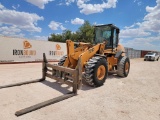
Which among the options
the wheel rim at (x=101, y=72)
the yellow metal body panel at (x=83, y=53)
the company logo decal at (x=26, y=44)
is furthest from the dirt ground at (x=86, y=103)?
the company logo decal at (x=26, y=44)

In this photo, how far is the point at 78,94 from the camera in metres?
5.60

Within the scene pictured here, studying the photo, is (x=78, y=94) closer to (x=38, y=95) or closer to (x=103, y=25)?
(x=38, y=95)

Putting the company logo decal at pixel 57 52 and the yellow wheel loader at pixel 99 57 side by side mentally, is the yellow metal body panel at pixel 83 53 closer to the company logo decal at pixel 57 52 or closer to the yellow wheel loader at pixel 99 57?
the yellow wheel loader at pixel 99 57

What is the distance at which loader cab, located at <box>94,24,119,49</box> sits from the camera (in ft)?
27.8

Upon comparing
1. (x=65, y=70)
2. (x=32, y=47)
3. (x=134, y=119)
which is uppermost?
(x=32, y=47)

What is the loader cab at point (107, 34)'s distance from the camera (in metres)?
8.48

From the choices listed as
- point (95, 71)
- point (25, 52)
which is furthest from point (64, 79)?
point (25, 52)

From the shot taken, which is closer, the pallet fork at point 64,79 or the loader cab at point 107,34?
the pallet fork at point 64,79

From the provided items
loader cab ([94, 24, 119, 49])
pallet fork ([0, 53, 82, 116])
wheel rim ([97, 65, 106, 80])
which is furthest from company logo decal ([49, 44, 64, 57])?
wheel rim ([97, 65, 106, 80])

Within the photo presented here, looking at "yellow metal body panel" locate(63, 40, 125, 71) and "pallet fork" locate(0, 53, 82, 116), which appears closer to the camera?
"pallet fork" locate(0, 53, 82, 116)

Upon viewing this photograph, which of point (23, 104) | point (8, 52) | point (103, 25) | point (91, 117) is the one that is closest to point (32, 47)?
point (8, 52)

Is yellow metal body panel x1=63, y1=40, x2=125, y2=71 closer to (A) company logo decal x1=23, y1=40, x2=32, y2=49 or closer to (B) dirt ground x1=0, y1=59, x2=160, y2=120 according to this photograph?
(B) dirt ground x1=0, y1=59, x2=160, y2=120

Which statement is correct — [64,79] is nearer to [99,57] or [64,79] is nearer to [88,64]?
[88,64]

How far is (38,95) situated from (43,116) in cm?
157
